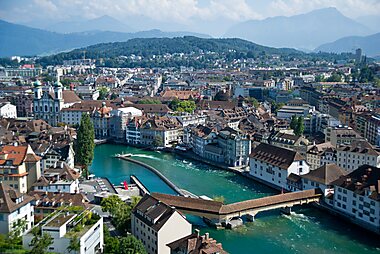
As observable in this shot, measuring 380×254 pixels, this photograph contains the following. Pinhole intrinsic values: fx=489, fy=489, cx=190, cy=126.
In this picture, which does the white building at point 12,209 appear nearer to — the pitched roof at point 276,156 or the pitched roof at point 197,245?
the pitched roof at point 197,245

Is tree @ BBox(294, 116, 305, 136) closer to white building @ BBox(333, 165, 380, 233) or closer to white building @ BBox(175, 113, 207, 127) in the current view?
white building @ BBox(175, 113, 207, 127)

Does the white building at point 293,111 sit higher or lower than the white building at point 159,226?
higher

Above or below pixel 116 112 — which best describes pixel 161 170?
below

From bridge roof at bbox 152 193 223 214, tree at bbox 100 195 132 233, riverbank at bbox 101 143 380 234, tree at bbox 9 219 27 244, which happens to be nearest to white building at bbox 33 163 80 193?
tree at bbox 100 195 132 233

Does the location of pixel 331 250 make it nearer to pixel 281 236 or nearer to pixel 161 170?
pixel 281 236

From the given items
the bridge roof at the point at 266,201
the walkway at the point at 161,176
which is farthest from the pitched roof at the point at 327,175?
the walkway at the point at 161,176

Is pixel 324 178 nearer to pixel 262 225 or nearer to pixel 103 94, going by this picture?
pixel 262 225

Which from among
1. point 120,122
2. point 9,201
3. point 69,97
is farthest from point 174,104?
point 9,201

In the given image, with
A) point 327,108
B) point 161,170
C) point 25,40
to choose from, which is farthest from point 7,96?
point 25,40
